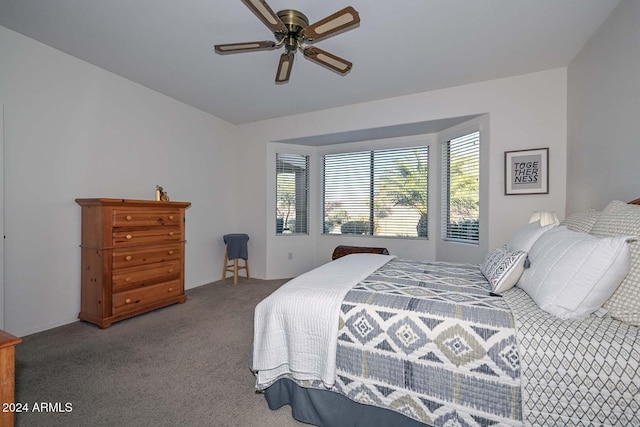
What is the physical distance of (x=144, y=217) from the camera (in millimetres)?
3137

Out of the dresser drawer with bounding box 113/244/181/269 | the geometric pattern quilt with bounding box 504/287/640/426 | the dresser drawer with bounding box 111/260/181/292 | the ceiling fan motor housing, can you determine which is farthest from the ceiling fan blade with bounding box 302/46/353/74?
the dresser drawer with bounding box 111/260/181/292

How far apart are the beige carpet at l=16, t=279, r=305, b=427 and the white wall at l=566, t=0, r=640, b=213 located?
9.42 feet

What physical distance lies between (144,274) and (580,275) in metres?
3.62

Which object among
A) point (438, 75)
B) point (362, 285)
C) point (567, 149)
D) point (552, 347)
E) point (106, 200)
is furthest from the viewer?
point (438, 75)

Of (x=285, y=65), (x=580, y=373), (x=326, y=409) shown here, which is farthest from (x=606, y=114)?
(x=326, y=409)

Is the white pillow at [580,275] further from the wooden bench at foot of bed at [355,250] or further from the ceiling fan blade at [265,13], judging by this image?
the wooden bench at foot of bed at [355,250]

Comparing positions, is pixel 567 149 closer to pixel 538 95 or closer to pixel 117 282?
pixel 538 95

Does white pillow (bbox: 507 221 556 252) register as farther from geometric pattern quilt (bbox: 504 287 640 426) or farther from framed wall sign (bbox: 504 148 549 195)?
framed wall sign (bbox: 504 148 549 195)

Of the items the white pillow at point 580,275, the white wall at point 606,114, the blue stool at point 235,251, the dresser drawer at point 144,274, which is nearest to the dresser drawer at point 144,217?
the dresser drawer at point 144,274

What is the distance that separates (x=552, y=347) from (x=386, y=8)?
2386 millimetres

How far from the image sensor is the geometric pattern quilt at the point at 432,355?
1.23 metres

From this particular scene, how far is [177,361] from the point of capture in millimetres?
2213

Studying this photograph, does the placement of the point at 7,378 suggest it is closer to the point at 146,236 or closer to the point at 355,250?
the point at 146,236

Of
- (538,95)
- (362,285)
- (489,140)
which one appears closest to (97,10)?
(362,285)
